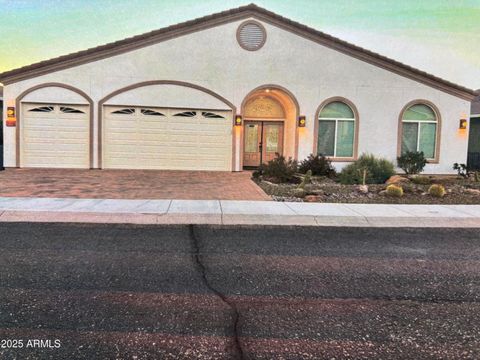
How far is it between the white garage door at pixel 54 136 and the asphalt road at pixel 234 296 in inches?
455

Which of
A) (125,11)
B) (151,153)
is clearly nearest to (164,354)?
(151,153)

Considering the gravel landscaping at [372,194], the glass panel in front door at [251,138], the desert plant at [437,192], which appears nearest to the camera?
the gravel landscaping at [372,194]

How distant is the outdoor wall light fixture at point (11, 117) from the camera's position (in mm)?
17516

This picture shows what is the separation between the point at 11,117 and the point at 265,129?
12.3 m

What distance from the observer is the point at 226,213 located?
8.95 meters

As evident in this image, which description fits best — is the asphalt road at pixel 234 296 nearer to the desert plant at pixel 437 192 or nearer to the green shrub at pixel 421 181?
the desert plant at pixel 437 192

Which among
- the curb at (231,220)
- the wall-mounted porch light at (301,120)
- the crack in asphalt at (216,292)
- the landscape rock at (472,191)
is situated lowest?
the crack in asphalt at (216,292)

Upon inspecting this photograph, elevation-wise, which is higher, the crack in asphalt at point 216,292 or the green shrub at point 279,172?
the green shrub at point 279,172

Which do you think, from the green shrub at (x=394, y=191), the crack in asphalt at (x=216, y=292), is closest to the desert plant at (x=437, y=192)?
the green shrub at (x=394, y=191)

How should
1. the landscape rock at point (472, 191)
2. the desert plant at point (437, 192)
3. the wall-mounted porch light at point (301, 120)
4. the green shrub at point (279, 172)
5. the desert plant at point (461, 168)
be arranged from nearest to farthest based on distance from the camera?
the desert plant at point (437, 192) → the landscape rock at point (472, 191) → the green shrub at point (279, 172) → the wall-mounted porch light at point (301, 120) → the desert plant at point (461, 168)

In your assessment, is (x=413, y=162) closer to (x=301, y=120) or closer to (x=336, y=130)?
(x=336, y=130)

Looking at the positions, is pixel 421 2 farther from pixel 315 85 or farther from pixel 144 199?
pixel 144 199

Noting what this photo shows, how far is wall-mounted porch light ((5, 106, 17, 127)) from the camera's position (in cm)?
1752

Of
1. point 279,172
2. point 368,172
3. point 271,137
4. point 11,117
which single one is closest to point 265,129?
point 271,137
